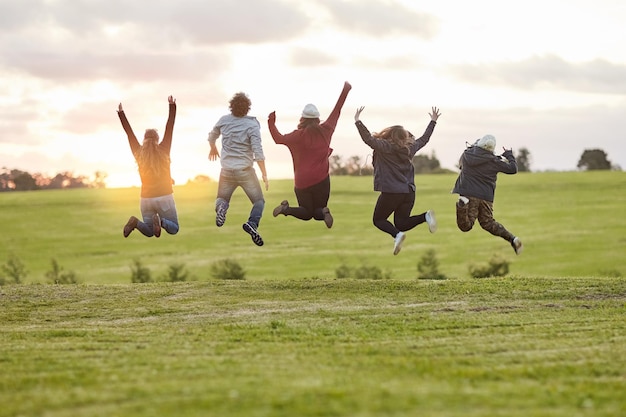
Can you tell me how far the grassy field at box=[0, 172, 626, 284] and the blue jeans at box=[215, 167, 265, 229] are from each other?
3994 cm

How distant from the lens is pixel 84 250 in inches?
2852

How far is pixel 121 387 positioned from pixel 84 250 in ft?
206

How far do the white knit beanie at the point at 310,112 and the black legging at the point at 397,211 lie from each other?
189 cm

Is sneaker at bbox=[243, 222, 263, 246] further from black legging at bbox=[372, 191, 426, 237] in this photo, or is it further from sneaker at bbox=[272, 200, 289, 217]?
black legging at bbox=[372, 191, 426, 237]

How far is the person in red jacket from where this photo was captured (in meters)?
18.6

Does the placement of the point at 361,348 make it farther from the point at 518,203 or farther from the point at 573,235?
the point at 518,203

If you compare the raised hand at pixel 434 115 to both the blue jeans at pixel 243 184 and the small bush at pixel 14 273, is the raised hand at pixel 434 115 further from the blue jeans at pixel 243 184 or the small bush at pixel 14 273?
the small bush at pixel 14 273

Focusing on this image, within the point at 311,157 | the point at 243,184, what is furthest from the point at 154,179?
the point at 311,157

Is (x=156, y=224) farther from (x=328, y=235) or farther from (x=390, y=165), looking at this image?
(x=328, y=235)

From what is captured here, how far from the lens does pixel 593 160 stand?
8806 centimetres

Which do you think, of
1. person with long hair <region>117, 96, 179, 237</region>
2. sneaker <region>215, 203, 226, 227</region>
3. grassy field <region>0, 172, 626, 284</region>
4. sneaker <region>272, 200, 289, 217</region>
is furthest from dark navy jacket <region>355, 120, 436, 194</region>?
grassy field <region>0, 172, 626, 284</region>

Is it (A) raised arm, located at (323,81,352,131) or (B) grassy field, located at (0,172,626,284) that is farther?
(B) grassy field, located at (0,172,626,284)

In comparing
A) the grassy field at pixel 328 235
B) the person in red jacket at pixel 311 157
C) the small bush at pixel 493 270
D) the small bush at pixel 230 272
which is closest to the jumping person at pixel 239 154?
the person in red jacket at pixel 311 157

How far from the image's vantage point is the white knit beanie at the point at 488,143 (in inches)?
749
